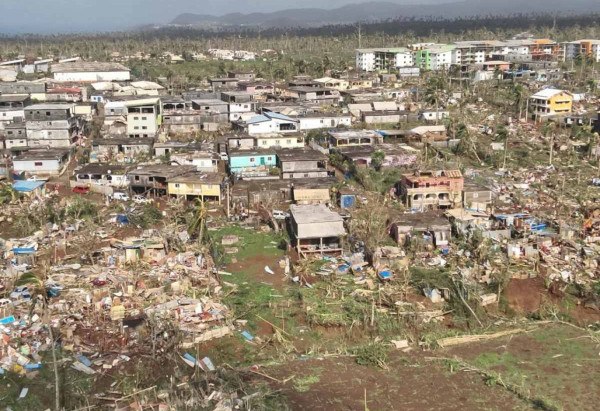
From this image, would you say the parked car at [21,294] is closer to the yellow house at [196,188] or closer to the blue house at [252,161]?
the yellow house at [196,188]

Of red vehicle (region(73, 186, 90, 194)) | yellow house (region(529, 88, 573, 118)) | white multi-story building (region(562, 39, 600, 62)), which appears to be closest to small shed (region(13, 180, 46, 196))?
red vehicle (region(73, 186, 90, 194))

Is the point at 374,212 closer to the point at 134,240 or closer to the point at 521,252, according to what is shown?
the point at 521,252

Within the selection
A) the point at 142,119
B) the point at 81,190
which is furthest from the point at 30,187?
the point at 142,119

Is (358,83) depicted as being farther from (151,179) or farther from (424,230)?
(424,230)

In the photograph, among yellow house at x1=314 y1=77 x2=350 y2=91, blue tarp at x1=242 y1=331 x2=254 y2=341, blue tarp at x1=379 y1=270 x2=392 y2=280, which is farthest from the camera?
yellow house at x1=314 y1=77 x2=350 y2=91

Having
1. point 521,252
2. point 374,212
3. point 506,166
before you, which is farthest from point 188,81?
point 521,252

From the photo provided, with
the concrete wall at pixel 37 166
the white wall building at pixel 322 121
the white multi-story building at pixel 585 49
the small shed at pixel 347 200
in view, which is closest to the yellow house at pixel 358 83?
the white wall building at pixel 322 121

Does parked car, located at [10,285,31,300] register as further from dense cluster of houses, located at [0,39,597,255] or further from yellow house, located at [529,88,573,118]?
yellow house, located at [529,88,573,118]
